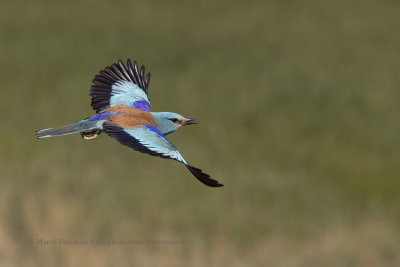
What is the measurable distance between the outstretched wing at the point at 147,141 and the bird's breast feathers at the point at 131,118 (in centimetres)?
7

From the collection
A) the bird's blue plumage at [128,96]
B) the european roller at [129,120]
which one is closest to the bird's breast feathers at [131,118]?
the european roller at [129,120]

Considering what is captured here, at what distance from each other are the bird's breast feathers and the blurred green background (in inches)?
362

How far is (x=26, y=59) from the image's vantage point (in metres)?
23.1

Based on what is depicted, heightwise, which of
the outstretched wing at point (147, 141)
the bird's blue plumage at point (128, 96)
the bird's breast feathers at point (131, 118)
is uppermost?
the bird's blue plumage at point (128, 96)

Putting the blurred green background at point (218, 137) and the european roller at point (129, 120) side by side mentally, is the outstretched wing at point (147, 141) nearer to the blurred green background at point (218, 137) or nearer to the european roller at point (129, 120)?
the european roller at point (129, 120)

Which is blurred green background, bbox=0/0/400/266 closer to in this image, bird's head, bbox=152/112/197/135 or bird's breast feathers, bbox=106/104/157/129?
bird's breast feathers, bbox=106/104/157/129

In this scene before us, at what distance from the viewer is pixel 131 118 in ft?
23.0

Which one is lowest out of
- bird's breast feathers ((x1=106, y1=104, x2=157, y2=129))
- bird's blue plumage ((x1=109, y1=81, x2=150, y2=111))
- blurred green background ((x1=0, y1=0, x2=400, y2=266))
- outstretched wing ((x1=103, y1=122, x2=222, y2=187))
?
outstretched wing ((x1=103, y1=122, x2=222, y2=187))

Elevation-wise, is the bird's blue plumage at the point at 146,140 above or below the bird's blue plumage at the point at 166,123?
below

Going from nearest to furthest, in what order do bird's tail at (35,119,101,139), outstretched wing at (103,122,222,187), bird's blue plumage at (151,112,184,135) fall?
Answer: outstretched wing at (103,122,222,187), bird's tail at (35,119,101,139), bird's blue plumage at (151,112,184,135)

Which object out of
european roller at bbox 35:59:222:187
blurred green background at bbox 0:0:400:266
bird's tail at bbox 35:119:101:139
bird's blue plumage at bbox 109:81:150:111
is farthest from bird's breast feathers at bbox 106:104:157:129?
blurred green background at bbox 0:0:400:266

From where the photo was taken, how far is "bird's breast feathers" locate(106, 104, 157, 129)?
683 centimetres

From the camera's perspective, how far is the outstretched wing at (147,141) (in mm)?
6199

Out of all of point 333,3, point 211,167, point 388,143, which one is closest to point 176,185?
point 211,167
